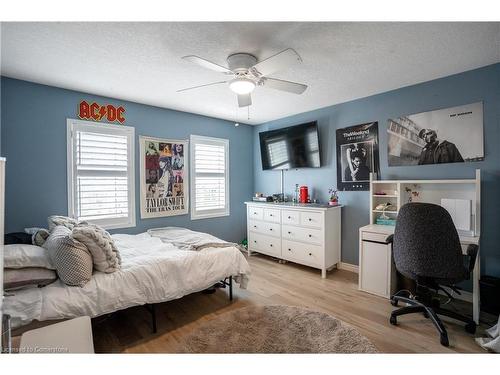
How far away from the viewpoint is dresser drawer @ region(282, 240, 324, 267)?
3332mm

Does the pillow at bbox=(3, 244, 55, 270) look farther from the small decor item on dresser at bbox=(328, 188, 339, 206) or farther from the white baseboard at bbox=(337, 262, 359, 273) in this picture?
the white baseboard at bbox=(337, 262, 359, 273)

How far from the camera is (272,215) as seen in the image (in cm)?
391

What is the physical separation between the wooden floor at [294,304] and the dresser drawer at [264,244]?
2.01ft

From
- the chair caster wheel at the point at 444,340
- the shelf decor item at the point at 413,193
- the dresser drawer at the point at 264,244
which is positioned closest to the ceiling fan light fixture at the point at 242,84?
the shelf decor item at the point at 413,193

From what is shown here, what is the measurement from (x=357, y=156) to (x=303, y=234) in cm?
134

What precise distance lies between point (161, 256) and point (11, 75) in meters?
2.46

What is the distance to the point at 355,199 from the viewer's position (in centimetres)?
346

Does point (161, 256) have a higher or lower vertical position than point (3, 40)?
lower

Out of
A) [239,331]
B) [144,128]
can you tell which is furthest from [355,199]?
[144,128]

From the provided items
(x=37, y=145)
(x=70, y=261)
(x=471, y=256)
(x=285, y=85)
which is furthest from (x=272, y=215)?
(x=37, y=145)

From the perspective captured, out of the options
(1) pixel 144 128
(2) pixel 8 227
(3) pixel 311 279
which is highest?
(1) pixel 144 128

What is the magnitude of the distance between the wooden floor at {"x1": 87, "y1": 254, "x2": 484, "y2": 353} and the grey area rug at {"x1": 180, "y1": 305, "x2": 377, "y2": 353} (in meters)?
0.13

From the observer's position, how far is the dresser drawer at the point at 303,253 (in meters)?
3.33
